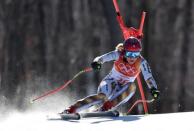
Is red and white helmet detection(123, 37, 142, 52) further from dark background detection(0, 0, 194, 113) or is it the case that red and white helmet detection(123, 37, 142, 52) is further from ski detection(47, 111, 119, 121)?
dark background detection(0, 0, 194, 113)

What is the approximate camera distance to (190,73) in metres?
8.90

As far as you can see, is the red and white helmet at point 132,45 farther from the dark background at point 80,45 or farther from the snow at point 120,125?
the dark background at point 80,45

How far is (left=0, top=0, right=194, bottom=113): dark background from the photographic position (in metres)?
8.95

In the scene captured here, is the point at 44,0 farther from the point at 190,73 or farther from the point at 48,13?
the point at 190,73

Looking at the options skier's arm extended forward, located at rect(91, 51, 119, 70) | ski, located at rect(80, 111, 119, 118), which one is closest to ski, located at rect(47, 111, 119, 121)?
ski, located at rect(80, 111, 119, 118)

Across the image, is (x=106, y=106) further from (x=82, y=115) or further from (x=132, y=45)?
(x=132, y=45)

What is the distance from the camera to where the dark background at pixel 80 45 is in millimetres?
8953

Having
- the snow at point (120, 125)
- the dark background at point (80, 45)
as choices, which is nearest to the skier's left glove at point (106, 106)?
the snow at point (120, 125)

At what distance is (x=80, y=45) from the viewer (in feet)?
32.2

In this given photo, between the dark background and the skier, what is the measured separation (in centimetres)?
276

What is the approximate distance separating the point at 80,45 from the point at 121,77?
3.67m

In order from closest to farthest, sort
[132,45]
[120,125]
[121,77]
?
[120,125]
[132,45]
[121,77]

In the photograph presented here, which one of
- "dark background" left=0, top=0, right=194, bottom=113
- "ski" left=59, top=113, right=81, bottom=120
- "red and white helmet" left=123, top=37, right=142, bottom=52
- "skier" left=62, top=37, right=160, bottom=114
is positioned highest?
"dark background" left=0, top=0, right=194, bottom=113

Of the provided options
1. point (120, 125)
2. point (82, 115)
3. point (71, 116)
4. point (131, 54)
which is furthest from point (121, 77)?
point (120, 125)
